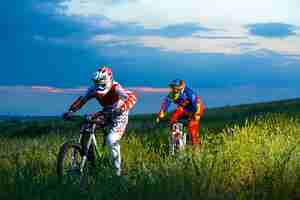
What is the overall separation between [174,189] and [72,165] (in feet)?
10.2

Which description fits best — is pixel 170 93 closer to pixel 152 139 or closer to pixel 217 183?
pixel 152 139

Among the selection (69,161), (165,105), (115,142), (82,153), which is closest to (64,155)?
(69,161)

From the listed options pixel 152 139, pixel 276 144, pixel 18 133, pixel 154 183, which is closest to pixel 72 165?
pixel 154 183

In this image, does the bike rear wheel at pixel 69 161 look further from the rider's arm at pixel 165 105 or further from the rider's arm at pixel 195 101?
the rider's arm at pixel 195 101

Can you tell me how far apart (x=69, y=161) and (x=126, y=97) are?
1650mm

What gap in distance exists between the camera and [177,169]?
8430 millimetres

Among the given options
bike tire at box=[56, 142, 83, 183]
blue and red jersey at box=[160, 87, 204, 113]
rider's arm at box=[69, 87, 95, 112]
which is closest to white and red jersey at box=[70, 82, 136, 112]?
rider's arm at box=[69, 87, 95, 112]

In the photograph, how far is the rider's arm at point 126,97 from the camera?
36.3 feet

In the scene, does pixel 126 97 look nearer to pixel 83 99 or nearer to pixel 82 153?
pixel 83 99

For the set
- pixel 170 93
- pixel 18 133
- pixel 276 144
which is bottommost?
pixel 18 133

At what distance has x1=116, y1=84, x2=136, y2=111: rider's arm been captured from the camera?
36.3 feet

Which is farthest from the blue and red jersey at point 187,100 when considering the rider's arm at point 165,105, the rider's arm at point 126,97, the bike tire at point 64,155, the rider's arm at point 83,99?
the bike tire at point 64,155

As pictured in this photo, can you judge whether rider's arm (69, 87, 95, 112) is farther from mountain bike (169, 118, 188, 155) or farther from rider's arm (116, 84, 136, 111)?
mountain bike (169, 118, 188, 155)

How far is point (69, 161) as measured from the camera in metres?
10.3
